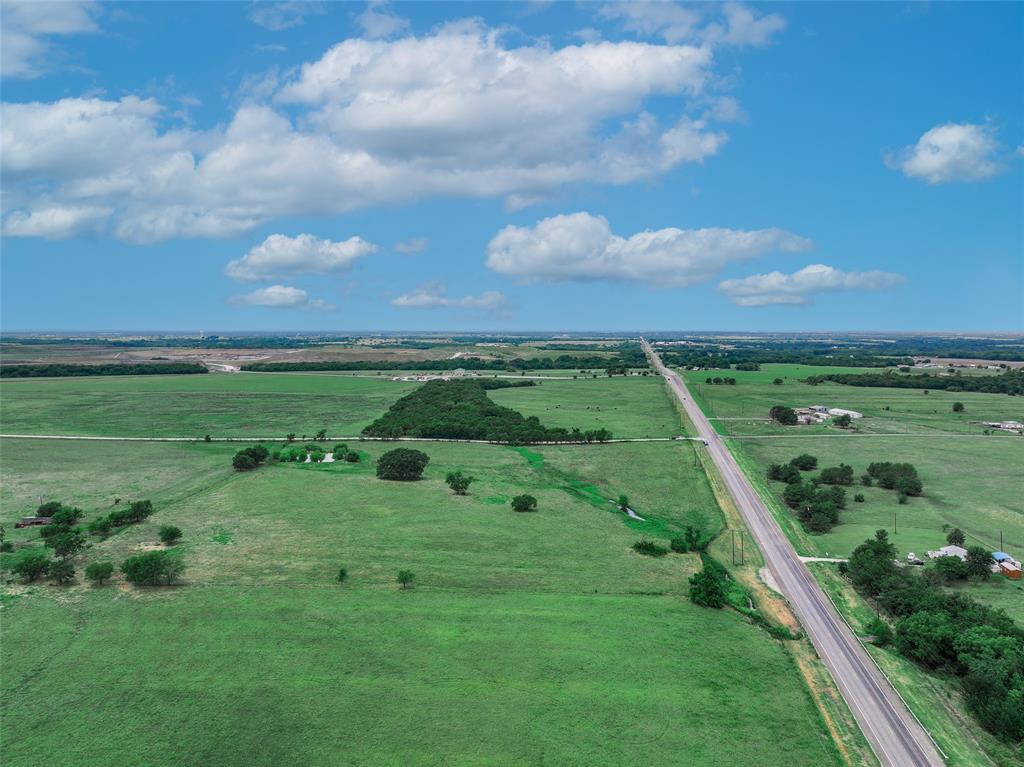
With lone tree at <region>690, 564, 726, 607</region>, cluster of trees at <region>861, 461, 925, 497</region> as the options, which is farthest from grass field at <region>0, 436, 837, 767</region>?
cluster of trees at <region>861, 461, 925, 497</region>

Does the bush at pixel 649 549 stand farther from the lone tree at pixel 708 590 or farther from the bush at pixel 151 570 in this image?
the bush at pixel 151 570

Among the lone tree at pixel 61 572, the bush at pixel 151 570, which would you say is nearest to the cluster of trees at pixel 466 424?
the bush at pixel 151 570

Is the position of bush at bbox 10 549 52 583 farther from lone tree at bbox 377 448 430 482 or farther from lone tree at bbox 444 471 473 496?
lone tree at bbox 444 471 473 496

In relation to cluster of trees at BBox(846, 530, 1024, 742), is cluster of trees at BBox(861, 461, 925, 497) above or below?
above

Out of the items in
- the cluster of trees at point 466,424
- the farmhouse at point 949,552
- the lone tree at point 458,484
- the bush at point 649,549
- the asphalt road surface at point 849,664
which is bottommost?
the asphalt road surface at point 849,664

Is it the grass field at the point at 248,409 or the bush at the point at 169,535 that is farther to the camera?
the grass field at the point at 248,409

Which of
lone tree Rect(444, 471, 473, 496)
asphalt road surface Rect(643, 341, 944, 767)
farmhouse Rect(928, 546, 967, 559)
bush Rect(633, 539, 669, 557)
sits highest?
lone tree Rect(444, 471, 473, 496)
